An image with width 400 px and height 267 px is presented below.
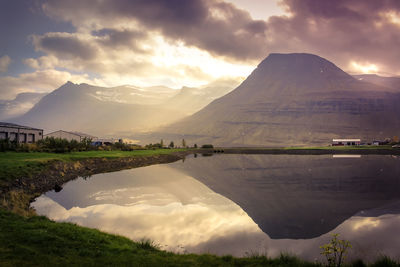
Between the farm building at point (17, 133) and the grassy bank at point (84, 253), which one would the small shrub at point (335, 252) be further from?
the farm building at point (17, 133)

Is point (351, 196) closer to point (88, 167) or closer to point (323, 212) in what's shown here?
point (323, 212)

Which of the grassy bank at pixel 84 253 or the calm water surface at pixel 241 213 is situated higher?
the grassy bank at pixel 84 253

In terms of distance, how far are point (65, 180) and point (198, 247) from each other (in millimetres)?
28384

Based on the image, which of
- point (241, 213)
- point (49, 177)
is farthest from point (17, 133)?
point (241, 213)

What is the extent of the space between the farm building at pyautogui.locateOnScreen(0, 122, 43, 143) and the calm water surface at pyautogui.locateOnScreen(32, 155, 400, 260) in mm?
56056

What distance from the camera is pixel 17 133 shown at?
83.0 m

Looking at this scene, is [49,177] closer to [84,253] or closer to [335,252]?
[84,253]

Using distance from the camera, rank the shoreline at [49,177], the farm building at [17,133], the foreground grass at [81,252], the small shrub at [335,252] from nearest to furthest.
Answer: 1. the foreground grass at [81,252]
2. the small shrub at [335,252]
3. the shoreline at [49,177]
4. the farm building at [17,133]

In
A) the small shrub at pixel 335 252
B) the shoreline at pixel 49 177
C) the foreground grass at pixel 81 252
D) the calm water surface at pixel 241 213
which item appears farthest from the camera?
the shoreline at pixel 49 177

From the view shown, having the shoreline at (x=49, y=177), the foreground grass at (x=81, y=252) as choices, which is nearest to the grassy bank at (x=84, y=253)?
the foreground grass at (x=81, y=252)

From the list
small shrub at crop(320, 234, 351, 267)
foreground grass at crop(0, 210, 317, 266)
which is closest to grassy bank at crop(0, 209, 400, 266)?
foreground grass at crop(0, 210, 317, 266)

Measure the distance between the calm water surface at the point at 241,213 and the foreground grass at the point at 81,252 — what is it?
2.53 metres

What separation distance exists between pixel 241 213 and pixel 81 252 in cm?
1312

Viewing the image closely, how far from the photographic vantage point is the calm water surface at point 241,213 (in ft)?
49.9
